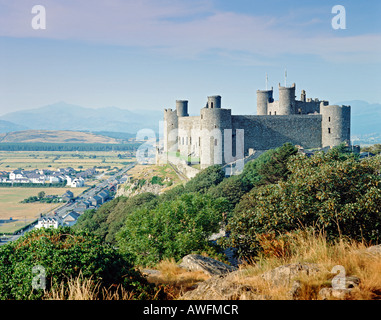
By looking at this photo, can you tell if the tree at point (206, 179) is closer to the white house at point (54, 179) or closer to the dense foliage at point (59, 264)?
the dense foliage at point (59, 264)

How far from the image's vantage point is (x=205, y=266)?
33.5 ft

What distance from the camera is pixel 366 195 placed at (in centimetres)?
978

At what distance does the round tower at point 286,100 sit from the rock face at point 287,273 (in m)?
33.6

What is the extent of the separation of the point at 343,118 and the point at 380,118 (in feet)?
306

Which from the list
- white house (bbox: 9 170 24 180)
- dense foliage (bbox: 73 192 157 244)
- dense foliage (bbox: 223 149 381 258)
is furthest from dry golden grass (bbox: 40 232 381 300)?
white house (bbox: 9 170 24 180)

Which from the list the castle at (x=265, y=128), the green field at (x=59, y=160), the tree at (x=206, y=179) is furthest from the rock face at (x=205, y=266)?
the green field at (x=59, y=160)

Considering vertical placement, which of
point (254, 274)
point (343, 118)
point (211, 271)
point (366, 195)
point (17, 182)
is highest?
point (343, 118)

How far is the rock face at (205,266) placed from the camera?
388 inches

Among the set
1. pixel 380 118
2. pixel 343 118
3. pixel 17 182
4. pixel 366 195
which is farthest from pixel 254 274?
pixel 380 118

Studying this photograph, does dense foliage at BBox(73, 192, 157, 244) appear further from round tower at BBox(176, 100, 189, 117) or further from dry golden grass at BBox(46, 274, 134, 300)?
dry golden grass at BBox(46, 274, 134, 300)

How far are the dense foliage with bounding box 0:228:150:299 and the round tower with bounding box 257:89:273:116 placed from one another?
35.3 metres

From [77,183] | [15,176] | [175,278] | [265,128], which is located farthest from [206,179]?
[15,176]
